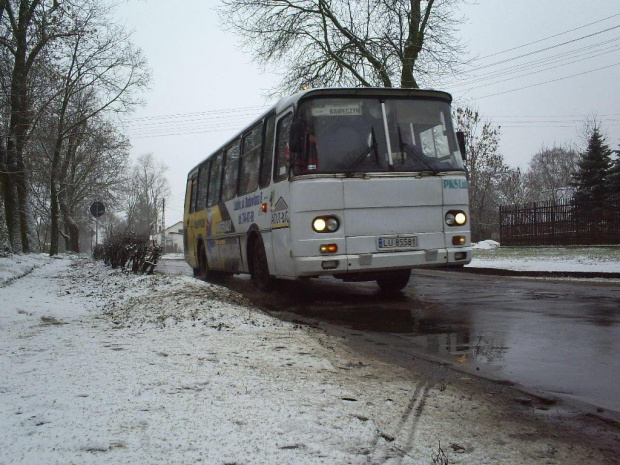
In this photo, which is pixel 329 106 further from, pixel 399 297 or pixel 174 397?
pixel 174 397

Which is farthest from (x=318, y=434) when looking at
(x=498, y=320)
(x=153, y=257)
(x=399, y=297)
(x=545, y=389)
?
(x=153, y=257)

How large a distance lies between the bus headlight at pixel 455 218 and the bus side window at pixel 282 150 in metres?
→ 2.38

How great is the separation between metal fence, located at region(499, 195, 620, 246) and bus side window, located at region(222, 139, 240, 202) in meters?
18.8

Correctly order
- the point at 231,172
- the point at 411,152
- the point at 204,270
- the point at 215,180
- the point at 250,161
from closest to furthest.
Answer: the point at 411,152 → the point at 250,161 → the point at 231,172 → the point at 215,180 → the point at 204,270

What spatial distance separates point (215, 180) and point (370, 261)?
6.47 metres

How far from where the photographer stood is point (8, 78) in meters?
14.5

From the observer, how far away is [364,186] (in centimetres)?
743

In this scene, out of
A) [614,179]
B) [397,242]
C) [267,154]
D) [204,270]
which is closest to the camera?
[397,242]

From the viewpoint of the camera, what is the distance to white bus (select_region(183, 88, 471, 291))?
734cm

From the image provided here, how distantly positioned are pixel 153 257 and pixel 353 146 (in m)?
7.32

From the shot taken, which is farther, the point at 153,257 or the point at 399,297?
the point at 153,257

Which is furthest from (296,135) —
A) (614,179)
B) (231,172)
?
(614,179)

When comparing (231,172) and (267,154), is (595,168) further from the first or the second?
(267,154)

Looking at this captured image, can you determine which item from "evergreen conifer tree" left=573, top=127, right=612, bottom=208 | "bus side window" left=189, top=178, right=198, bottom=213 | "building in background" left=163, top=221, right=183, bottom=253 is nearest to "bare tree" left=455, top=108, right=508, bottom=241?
"evergreen conifer tree" left=573, top=127, right=612, bottom=208
